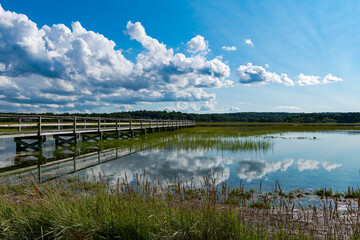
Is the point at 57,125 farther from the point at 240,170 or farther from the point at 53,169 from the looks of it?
the point at 240,170

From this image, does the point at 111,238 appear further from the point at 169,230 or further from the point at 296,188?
the point at 296,188

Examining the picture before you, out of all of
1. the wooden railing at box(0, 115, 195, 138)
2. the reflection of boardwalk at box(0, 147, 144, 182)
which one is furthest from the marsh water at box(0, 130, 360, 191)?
the wooden railing at box(0, 115, 195, 138)

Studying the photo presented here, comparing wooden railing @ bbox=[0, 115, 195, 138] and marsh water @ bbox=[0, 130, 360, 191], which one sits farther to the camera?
wooden railing @ bbox=[0, 115, 195, 138]

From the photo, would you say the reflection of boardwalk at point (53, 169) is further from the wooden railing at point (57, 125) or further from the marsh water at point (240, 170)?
the wooden railing at point (57, 125)

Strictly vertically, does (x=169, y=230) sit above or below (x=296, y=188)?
above

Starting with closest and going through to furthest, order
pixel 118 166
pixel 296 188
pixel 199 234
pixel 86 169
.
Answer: pixel 199 234 → pixel 296 188 → pixel 86 169 → pixel 118 166

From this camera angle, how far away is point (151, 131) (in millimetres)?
36469

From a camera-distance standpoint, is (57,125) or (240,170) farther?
(57,125)

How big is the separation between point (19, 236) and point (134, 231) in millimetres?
1948

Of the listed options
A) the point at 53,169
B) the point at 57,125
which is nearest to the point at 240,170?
the point at 53,169

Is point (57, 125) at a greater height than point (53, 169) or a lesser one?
greater

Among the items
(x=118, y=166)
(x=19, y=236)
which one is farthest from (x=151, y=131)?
(x=19, y=236)

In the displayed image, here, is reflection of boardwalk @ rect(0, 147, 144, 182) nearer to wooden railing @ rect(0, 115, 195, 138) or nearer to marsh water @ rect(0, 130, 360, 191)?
marsh water @ rect(0, 130, 360, 191)

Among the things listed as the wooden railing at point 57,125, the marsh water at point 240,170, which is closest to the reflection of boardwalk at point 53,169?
the marsh water at point 240,170
